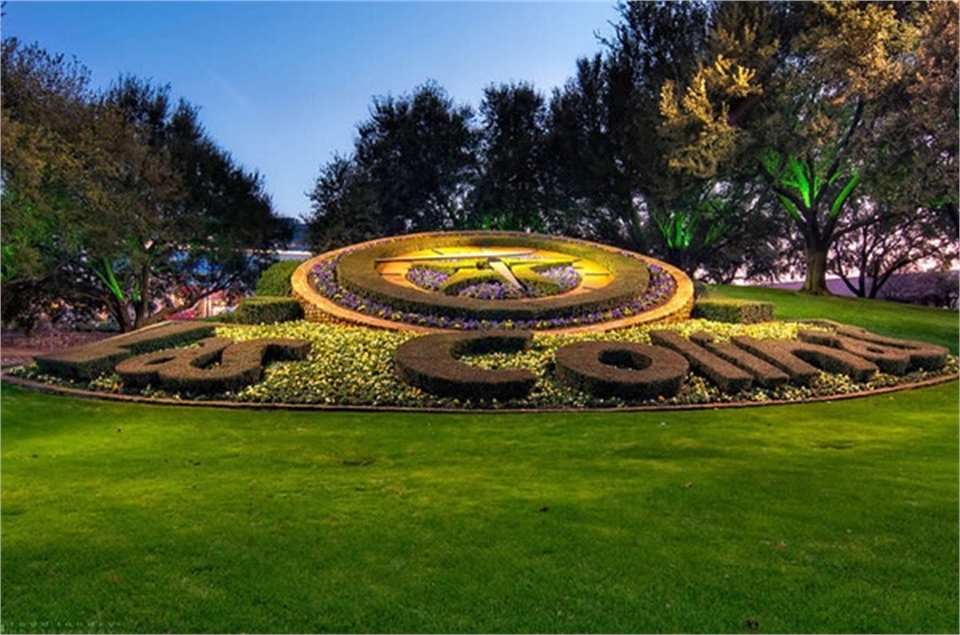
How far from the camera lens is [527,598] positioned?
3.84 metres

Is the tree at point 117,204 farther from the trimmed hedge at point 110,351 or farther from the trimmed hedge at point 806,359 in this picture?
the trimmed hedge at point 806,359

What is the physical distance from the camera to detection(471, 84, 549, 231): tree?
33.9m

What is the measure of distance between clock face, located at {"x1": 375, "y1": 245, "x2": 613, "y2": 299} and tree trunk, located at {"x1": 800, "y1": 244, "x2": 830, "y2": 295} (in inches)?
490

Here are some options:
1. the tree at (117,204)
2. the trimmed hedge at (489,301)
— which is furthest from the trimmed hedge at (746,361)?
the tree at (117,204)

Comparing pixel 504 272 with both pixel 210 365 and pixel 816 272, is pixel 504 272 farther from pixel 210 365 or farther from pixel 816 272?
pixel 816 272

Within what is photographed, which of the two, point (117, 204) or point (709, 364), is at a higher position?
point (117, 204)

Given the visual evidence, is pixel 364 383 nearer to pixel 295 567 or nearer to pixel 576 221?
pixel 295 567

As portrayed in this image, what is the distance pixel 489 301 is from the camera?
1416 centimetres

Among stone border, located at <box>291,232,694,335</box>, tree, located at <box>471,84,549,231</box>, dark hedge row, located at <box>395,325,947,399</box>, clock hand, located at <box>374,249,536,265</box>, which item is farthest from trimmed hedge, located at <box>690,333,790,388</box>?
tree, located at <box>471,84,549,231</box>

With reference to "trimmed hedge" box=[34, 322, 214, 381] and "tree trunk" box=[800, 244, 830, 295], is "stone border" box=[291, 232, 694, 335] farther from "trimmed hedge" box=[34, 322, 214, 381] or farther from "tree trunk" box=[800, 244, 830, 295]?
"tree trunk" box=[800, 244, 830, 295]

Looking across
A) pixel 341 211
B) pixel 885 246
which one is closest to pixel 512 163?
pixel 341 211

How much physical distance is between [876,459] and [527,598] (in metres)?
4.72

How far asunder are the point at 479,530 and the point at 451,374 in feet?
17.4

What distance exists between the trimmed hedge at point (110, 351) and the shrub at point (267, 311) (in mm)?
1083
